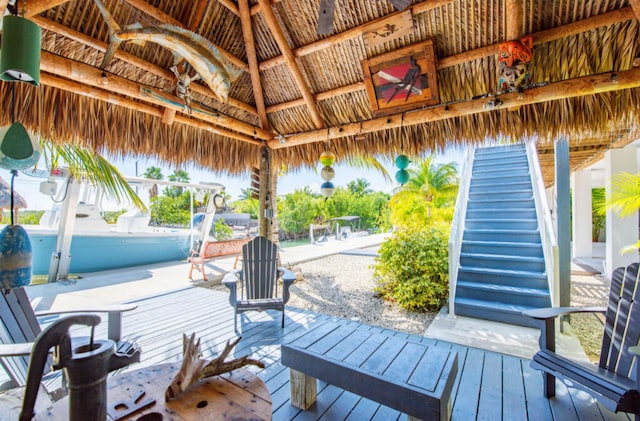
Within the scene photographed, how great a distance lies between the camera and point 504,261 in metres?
4.25

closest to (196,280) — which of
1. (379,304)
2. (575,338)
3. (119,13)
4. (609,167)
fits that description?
(379,304)

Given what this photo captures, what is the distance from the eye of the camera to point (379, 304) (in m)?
4.48

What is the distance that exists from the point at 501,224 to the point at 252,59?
4.75m

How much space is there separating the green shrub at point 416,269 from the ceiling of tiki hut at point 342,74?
4.86 feet

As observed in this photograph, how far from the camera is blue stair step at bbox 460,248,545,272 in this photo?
4.05 meters

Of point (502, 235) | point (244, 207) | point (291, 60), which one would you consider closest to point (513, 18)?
point (291, 60)

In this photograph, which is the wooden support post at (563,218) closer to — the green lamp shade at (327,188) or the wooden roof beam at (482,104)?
the wooden roof beam at (482,104)

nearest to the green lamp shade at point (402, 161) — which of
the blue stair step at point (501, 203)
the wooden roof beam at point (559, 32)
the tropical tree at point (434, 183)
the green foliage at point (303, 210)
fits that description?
the wooden roof beam at point (559, 32)

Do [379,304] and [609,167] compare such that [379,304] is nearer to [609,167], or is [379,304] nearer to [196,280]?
[196,280]

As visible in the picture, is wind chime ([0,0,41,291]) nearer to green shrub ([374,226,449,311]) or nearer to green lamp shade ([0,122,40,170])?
green lamp shade ([0,122,40,170])

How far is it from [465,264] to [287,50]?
3.91 metres

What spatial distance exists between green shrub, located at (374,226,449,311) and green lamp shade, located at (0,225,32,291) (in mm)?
3980

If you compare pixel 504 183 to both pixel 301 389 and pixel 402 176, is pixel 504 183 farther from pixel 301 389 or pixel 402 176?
pixel 301 389

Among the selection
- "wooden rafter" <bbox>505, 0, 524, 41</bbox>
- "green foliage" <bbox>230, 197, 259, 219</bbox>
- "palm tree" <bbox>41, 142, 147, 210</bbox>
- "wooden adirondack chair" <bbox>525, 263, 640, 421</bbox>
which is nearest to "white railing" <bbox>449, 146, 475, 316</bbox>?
"wooden rafter" <bbox>505, 0, 524, 41</bbox>
